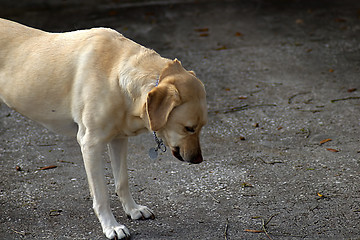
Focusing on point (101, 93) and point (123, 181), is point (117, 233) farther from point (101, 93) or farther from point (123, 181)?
point (101, 93)

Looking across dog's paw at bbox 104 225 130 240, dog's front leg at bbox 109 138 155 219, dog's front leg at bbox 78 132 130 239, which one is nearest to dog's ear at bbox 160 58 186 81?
dog's front leg at bbox 78 132 130 239

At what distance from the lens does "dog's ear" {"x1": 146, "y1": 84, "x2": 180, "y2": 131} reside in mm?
2914

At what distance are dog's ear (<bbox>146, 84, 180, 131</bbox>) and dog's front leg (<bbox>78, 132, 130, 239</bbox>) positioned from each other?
1.51 feet

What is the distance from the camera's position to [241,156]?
4.45 meters

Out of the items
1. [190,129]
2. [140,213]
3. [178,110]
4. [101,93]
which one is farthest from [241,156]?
[101,93]

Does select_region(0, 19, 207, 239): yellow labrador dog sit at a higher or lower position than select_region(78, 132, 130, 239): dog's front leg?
higher

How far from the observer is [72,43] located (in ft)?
10.8

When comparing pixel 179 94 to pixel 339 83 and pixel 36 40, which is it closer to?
pixel 36 40

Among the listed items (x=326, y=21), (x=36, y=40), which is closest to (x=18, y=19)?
(x=326, y=21)

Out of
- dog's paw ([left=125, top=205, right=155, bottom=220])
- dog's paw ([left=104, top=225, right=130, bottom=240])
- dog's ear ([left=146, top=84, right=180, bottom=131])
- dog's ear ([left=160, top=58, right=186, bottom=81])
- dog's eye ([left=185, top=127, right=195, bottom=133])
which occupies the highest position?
dog's ear ([left=160, top=58, right=186, bottom=81])

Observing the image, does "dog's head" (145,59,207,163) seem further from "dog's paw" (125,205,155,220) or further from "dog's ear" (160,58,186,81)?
"dog's paw" (125,205,155,220)

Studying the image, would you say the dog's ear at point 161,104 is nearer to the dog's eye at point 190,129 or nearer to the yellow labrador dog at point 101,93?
the yellow labrador dog at point 101,93

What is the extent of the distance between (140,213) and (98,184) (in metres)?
0.42

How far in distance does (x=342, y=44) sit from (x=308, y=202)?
12.6 ft
